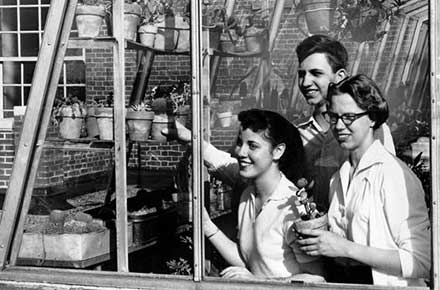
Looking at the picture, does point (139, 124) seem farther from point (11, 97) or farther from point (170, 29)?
point (11, 97)

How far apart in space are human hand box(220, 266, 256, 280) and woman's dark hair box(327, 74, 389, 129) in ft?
3.56

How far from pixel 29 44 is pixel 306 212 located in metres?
4.67

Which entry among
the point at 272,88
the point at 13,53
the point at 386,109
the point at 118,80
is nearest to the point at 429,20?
the point at 386,109

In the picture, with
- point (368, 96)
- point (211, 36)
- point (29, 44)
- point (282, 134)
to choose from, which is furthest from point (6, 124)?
point (368, 96)

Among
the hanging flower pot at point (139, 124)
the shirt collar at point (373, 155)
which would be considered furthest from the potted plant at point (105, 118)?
the shirt collar at point (373, 155)

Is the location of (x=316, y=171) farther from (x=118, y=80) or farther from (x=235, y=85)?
(x=118, y=80)

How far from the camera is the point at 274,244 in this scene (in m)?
4.50

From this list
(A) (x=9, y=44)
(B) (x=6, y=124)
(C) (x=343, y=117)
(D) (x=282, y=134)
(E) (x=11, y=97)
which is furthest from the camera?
(A) (x=9, y=44)

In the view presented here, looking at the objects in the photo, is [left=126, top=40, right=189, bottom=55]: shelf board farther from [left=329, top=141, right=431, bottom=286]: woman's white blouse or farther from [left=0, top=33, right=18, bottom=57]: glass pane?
[left=0, top=33, right=18, bottom=57]: glass pane

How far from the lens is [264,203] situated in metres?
→ 4.55

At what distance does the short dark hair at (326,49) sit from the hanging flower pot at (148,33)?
0.95 m

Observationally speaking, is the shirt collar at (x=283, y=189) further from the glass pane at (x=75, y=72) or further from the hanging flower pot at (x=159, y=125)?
the glass pane at (x=75, y=72)

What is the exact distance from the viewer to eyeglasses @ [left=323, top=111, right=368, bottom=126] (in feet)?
13.9

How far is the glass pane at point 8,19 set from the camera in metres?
8.32
